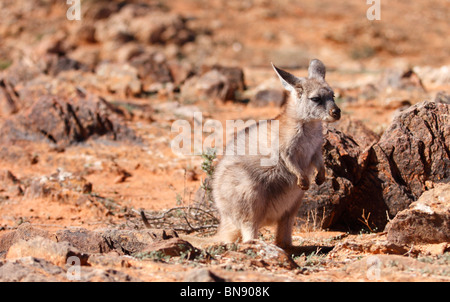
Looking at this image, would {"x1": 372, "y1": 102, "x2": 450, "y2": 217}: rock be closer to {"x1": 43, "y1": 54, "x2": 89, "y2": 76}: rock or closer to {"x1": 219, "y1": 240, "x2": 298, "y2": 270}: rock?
{"x1": 219, "y1": 240, "x2": 298, "y2": 270}: rock

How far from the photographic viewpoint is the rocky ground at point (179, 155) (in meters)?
4.89

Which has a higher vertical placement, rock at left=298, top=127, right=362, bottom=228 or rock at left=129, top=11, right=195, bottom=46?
rock at left=129, top=11, right=195, bottom=46

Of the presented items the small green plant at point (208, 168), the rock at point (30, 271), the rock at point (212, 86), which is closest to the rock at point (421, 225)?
the small green plant at point (208, 168)

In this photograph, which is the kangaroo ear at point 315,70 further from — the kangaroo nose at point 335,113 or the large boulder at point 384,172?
the large boulder at point 384,172

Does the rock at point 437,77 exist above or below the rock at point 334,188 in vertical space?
above

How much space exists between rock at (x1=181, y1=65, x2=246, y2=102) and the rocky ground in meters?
0.05

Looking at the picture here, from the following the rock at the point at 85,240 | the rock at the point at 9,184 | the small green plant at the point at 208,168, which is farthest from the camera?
the rock at the point at 9,184

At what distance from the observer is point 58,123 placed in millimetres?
11078

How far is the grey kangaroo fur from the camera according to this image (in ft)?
19.1

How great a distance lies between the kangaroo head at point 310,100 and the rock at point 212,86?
8.50 metres

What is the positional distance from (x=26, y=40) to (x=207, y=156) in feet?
61.4

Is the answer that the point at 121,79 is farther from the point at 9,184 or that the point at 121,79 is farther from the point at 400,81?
the point at 400,81

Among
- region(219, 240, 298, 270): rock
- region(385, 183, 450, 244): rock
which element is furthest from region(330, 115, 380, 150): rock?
region(219, 240, 298, 270): rock
